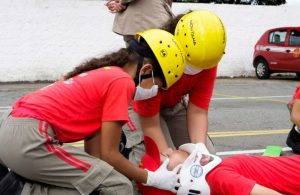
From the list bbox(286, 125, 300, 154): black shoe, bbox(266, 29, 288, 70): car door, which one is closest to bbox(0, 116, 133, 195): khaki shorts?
bbox(286, 125, 300, 154): black shoe

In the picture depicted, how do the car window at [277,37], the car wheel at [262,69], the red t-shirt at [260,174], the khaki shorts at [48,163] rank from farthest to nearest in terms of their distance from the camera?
1. the car wheel at [262,69]
2. the car window at [277,37]
3. the red t-shirt at [260,174]
4. the khaki shorts at [48,163]

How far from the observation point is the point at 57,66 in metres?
14.6

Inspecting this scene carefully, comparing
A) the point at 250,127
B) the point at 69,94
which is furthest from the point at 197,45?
the point at 250,127

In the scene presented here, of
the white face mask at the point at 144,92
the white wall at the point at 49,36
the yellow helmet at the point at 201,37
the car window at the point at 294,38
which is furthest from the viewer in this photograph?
the car window at the point at 294,38

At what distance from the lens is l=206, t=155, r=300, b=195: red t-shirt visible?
106 inches

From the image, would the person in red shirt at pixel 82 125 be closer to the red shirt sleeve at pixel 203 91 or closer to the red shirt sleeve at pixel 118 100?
the red shirt sleeve at pixel 118 100

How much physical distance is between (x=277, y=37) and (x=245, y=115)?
8.28 meters

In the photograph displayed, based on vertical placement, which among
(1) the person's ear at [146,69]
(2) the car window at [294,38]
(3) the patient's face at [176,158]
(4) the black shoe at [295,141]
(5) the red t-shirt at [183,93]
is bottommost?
(2) the car window at [294,38]

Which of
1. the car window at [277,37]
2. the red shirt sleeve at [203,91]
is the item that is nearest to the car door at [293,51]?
the car window at [277,37]

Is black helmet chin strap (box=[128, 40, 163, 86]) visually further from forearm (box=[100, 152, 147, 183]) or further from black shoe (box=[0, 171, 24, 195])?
black shoe (box=[0, 171, 24, 195])

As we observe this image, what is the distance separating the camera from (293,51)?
49.3ft

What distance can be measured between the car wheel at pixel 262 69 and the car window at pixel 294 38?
1.11 m

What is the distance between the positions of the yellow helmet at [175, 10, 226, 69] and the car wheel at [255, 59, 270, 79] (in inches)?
523

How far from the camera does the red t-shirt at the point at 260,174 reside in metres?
2.70
